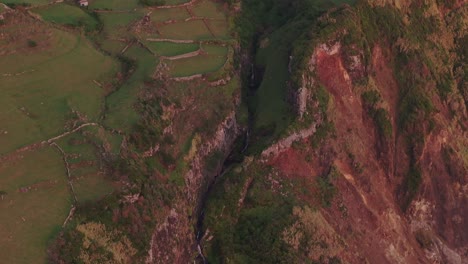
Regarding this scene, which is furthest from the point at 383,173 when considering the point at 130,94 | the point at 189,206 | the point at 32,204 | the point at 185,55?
the point at 32,204

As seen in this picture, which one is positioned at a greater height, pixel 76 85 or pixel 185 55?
pixel 185 55

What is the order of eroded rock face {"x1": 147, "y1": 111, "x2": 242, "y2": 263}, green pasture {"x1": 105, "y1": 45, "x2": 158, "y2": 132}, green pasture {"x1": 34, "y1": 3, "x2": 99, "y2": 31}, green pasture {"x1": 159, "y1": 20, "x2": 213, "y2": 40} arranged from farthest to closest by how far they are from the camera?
green pasture {"x1": 159, "y1": 20, "x2": 213, "y2": 40} → green pasture {"x1": 34, "y1": 3, "x2": 99, "y2": 31} → green pasture {"x1": 105, "y1": 45, "x2": 158, "y2": 132} → eroded rock face {"x1": 147, "y1": 111, "x2": 242, "y2": 263}

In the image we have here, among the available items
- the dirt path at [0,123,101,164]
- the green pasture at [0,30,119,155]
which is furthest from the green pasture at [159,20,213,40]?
the dirt path at [0,123,101,164]

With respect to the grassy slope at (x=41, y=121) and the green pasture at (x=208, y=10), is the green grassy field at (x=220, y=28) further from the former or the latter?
the grassy slope at (x=41, y=121)

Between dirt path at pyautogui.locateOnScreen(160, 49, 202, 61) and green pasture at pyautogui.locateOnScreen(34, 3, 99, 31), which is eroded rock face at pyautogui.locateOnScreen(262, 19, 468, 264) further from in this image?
green pasture at pyautogui.locateOnScreen(34, 3, 99, 31)

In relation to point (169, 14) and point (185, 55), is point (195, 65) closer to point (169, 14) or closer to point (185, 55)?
point (185, 55)

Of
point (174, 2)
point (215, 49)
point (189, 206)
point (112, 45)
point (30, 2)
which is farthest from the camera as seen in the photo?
point (174, 2)

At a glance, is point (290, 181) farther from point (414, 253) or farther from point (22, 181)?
point (22, 181)
